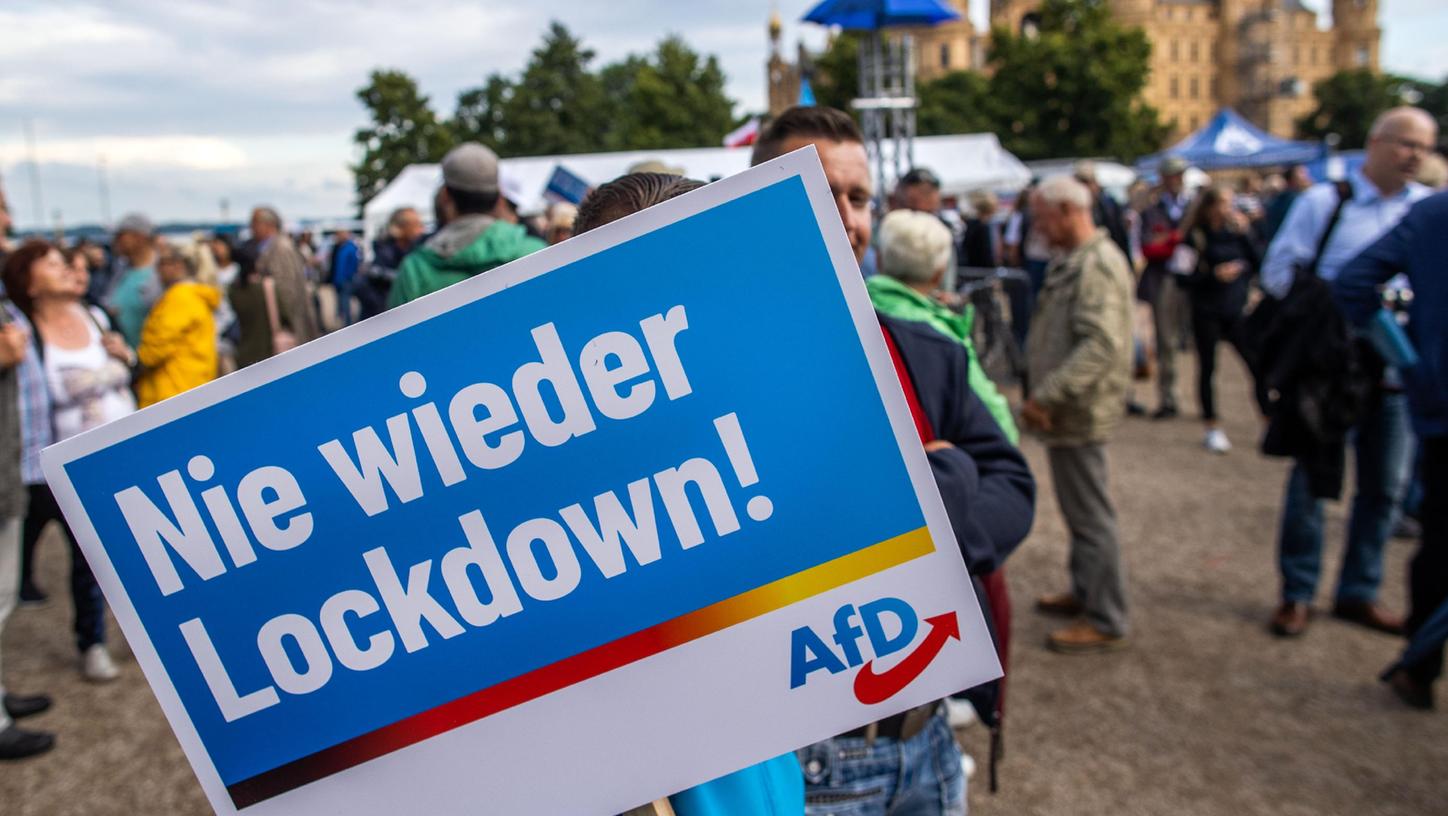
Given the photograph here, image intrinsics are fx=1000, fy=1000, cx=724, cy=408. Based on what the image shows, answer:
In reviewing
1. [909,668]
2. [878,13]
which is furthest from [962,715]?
[878,13]

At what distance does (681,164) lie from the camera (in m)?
16.8

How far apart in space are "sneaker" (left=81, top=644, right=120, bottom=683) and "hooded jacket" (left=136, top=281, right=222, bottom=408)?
1.20 meters

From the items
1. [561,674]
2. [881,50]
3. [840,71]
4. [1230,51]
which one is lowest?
[561,674]

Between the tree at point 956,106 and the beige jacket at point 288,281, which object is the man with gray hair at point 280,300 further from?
the tree at point 956,106

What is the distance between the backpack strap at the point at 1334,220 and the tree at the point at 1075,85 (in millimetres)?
51285

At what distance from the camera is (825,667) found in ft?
3.39

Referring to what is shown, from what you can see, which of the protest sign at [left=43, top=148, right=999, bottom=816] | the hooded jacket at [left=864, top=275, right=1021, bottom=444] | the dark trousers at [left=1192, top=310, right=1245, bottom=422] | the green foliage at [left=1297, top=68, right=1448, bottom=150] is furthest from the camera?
the green foliage at [left=1297, top=68, right=1448, bottom=150]

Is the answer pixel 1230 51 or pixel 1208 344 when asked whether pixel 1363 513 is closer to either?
pixel 1208 344

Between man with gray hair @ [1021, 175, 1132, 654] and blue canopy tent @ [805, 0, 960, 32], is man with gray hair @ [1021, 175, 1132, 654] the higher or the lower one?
the lower one

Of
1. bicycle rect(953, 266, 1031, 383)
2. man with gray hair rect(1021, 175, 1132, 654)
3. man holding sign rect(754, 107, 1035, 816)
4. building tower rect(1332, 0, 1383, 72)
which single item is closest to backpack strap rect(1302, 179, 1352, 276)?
man with gray hair rect(1021, 175, 1132, 654)

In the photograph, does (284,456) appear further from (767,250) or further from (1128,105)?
(1128,105)

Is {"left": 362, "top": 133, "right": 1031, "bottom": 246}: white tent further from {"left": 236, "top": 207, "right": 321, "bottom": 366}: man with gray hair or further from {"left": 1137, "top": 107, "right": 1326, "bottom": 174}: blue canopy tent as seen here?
{"left": 236, "top": 207, "right": 321, "bottom": 366}: man with gray hair

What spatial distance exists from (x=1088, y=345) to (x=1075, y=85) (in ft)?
174

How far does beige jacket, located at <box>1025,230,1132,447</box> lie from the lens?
3891 millimetres
